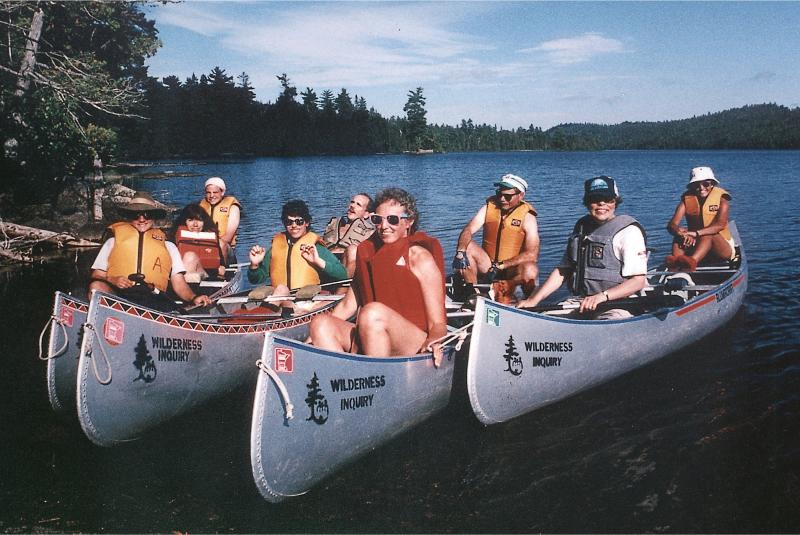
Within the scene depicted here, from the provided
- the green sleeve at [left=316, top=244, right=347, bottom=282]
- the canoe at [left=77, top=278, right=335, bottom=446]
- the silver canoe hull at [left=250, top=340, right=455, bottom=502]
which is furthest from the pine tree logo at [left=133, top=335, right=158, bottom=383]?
the green sleeve at [left=316, top=244, right=347, bottom=282]

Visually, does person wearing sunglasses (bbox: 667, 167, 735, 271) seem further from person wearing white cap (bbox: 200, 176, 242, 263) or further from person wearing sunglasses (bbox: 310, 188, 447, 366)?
person wearing white cap (bbox: 200, 176, 242, 263)

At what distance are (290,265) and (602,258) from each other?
333 centimetres

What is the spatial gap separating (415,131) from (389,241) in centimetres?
12148

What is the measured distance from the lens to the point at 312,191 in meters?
36.6

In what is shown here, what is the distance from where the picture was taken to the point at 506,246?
24.7 ft

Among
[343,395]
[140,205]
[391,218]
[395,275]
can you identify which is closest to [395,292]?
[395,275]

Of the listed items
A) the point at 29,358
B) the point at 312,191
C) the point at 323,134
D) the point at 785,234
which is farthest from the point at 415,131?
the point at 29,358

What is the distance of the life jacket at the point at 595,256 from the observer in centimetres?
588

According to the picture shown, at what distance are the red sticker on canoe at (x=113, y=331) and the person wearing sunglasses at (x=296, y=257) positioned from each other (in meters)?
1.93

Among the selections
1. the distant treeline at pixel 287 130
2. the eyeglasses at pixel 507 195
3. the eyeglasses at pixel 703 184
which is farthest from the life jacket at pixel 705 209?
the distant treeline at pixel 287 130

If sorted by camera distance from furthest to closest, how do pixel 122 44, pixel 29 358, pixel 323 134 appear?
pixel 323 134 < pixel 122 44 < pixel 29 358

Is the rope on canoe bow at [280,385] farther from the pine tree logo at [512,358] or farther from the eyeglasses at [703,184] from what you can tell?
the eyeglasses at [703,184]

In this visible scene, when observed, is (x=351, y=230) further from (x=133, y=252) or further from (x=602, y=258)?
(x=602, y=258)

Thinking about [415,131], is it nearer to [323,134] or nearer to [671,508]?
[323,134]
